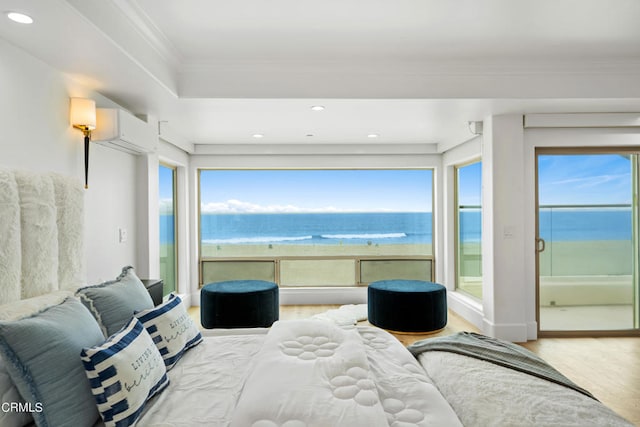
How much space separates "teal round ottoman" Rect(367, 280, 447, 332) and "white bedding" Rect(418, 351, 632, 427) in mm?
2538

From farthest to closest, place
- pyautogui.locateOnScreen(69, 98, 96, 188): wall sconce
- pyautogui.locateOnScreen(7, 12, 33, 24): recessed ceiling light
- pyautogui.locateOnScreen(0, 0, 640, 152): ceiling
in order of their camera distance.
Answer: pyautogui.locateOnScreen(69, 98, 96, 188): wall sconce < pyautogui.locateOnScreen(0, 0, 640, 152): ceiling < pyautogui.locateOnScreen(7, 12, 33, 24): recessed ceiling light

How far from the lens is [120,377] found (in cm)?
151

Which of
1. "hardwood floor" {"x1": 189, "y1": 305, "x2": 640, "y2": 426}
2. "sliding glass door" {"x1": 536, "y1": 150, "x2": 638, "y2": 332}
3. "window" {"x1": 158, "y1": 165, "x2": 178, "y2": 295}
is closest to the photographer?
"hardwood floor" {"x1": 189, "y1": 305, "x2": 640, "y2": 426}

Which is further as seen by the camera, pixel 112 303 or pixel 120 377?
pixel 112 303

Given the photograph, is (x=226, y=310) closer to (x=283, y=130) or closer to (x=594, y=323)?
(x=283, y=130)

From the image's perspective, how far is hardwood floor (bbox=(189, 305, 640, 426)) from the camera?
293 centimetres

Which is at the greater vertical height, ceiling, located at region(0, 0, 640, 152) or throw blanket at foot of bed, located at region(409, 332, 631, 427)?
ceiling, located at region(0, 0, 640, 152)

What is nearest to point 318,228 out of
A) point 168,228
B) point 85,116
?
point 168,228

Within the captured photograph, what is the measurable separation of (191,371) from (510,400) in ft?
4.57

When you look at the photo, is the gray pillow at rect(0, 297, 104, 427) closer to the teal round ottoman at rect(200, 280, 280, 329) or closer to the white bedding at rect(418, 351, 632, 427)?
the white bedding at rect(418, 351, 632, 427)

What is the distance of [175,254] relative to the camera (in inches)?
229

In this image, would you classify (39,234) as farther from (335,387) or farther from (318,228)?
(318,228)

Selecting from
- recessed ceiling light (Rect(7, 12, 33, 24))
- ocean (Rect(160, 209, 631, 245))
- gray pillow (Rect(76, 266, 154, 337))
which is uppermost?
recessed ceiling light (Rect(7, 12, 33, 24))

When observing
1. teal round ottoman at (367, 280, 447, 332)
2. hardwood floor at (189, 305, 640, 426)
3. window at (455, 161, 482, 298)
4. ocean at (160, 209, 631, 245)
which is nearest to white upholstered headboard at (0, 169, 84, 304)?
teal round ottoman at (367, 280, 447, 332)
